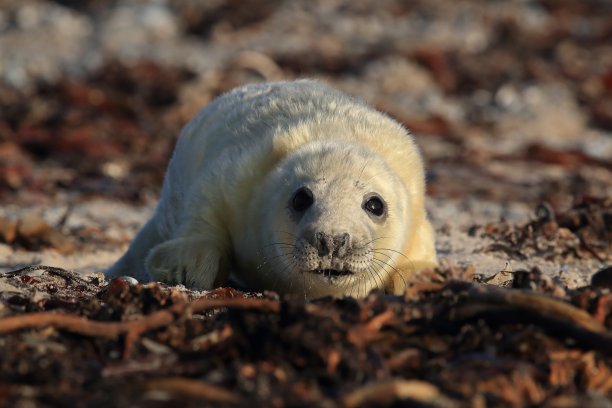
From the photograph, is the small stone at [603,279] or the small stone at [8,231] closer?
the small stone at [603,279]

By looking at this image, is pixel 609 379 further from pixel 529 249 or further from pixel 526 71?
pixel 526 71

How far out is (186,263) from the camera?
14.6 feet

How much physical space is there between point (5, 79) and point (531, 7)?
10527 millimetres

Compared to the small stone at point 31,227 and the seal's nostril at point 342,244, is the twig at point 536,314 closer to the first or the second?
the seal's nostril at point 342,244

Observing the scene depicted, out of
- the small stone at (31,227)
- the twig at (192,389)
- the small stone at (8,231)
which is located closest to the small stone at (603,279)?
the twig at (192,389)

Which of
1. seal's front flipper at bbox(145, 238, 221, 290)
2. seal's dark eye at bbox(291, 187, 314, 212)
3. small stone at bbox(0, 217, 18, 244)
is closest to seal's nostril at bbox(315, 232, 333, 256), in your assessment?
seal's dark eye at bbox(291, 187, 314, 212)

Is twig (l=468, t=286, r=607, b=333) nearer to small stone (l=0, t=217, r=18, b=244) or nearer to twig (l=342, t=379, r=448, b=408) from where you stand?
twig (l=342, t=379, r=448, b=408)

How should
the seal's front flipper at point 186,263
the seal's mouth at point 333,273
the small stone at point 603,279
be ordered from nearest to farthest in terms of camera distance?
the small stone at point 603,279 → the seal's mouth at point 333,273 → the seal's front flipper at point 186,263

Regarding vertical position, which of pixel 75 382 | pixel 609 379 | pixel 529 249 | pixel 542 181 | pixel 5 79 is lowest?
pixel 75 382

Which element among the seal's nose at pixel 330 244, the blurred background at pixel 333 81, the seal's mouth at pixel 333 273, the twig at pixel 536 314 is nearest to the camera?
the twig at pixel 536 314

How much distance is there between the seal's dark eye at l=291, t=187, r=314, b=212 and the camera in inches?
166

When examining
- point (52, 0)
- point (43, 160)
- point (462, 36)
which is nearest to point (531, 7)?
point (462, 36)

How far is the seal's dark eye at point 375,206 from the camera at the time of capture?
14.1ft

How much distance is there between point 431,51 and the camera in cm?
1580
